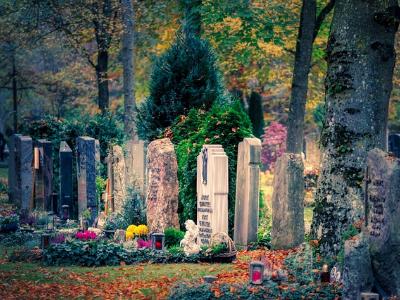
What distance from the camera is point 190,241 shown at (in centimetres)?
1588

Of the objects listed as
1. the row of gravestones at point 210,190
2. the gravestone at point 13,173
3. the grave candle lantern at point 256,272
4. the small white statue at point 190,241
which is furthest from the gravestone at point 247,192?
the gravestone at point 13,173

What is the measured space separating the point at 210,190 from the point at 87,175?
4317mm

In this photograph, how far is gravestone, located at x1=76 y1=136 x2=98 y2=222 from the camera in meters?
20.0

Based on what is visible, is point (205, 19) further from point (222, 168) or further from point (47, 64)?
point (47, 64)

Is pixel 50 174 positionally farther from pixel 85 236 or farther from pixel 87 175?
pixel 85 236

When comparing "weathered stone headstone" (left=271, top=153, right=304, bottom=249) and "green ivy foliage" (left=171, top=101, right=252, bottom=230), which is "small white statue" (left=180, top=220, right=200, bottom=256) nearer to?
"weathered stone headstone" (left=271, top=153, right=304, bottom=249)

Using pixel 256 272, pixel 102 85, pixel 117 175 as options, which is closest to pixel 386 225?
pixel 256 272

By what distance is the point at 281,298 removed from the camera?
11.5 m

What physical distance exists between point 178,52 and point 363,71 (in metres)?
8.60

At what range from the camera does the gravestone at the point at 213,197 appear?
54.2 ft

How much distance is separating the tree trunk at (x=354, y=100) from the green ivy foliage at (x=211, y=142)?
411 centimetres

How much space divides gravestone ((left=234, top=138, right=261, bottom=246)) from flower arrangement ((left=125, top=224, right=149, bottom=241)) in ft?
5.59

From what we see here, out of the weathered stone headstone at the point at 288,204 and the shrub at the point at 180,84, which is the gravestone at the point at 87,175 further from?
the weathered stone headstone at the point at 288,204

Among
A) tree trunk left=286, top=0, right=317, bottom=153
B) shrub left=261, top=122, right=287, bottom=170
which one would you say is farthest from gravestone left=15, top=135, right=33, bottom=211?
shrub left=261, top=122, right=287, bottom=170
